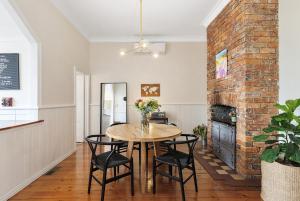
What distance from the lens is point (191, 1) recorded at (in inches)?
132

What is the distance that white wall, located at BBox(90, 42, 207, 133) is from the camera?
526 centimetres

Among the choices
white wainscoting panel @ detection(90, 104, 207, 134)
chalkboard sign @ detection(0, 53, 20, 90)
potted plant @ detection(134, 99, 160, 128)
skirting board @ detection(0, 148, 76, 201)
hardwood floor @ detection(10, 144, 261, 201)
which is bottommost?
hardwood floor @ detection(10, 144, 261, 201)

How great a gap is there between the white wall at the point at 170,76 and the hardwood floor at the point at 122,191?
248cm

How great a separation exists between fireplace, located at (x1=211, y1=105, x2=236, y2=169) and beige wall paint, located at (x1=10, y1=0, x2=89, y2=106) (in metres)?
3.05

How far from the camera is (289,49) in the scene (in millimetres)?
2490

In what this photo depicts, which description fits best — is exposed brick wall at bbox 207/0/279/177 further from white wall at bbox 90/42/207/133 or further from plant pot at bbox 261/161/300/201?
white wall at bbox 90/42/207/133

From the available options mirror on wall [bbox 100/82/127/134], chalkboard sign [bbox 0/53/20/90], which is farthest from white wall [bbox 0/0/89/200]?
mirror on wall [bbox 100/82/127/134]

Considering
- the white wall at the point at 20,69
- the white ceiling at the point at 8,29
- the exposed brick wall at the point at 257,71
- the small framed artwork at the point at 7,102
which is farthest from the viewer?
the small framed artwork at the point at 7,102

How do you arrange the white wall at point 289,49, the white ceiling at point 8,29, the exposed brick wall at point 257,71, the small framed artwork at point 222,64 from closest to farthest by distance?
1. the white wall at point 289,49
2. the exposed brick wall at point 257,71
3. the white ceiling at point 8,29
4. the small framed artwork at point 222,64

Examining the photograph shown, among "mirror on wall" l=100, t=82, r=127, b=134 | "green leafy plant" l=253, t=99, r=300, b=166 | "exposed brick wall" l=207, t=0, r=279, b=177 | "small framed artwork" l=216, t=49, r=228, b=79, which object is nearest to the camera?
"green leafy plant" l=253, t=99, r=300, b=166

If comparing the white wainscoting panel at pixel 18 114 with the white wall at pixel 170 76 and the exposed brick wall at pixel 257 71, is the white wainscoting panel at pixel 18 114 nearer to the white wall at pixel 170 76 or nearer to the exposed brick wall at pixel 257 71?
the white wall at pixel 170 76

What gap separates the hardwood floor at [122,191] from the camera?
231cm

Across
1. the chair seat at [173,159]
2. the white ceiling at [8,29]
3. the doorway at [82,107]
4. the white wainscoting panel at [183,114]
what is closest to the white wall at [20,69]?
the white ceiling at [8,29]

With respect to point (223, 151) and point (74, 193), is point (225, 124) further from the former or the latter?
point (74, 193)
